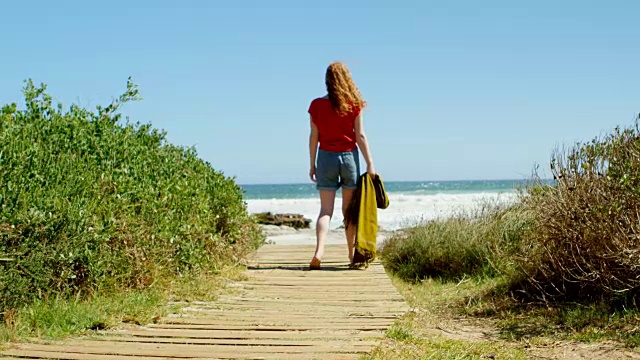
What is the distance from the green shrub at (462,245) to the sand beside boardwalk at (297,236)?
2.62 meters

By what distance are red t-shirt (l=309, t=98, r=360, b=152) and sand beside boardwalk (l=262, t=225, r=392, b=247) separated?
3726mm

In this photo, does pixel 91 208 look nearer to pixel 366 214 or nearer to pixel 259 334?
pixel 259 334

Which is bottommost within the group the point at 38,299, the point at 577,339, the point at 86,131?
the point at 577,339

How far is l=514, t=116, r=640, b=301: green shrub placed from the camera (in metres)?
5.43

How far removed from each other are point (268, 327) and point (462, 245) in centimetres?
382

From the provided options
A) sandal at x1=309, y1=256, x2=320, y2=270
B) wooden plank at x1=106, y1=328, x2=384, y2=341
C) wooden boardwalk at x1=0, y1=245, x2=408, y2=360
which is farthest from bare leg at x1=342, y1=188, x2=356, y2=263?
wooden plank at x1=106, y1=328, x2=384, y2=341

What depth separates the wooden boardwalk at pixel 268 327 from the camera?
4551 millimetres

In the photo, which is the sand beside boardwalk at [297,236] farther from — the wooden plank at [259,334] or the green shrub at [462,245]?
the wooden plank at [259,334]

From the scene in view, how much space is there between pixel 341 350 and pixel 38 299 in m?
2.32

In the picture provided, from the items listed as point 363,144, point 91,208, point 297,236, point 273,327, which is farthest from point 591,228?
point 297,236

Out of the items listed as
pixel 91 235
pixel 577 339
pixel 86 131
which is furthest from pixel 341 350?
pixel 86 131

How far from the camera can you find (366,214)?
8375 millimetres

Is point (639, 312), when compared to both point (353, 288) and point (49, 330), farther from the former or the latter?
point (49, 330)

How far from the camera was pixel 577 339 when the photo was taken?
16.6ft
